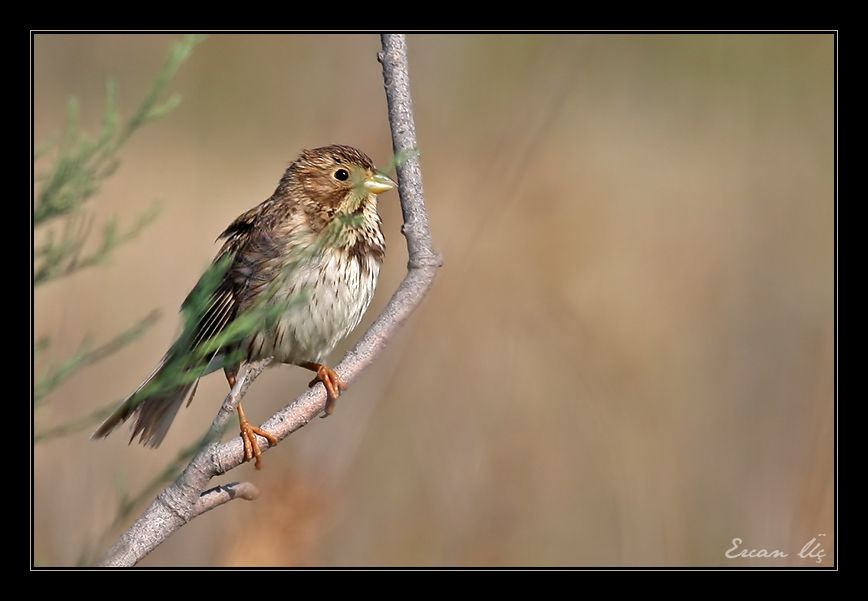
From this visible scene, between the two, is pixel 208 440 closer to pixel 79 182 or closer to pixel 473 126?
pixel 79 182

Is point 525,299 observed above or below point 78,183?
below

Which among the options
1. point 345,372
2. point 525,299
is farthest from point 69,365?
point 525,299

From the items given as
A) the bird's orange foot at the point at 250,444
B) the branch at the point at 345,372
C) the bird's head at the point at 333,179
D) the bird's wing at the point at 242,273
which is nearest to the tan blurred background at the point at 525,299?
the bird's head at the point at 333,179

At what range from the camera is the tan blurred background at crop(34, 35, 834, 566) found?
5520 mm

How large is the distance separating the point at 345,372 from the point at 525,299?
3.90 meters

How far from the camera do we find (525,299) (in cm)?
667

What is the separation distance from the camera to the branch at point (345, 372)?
262 cm

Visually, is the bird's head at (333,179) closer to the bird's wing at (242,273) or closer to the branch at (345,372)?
the bird's wing at (242,273)

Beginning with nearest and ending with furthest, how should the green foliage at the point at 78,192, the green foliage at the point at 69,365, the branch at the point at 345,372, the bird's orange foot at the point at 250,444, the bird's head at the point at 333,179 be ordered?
the green foliage at the point at 69,365, the green foliage at the point at 78,192, the branch at the point at 345,372, the bird's orange foot at the point at 250,444, the bird's head at the point at 333,179

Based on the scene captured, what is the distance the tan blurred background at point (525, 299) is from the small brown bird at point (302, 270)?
2.52 ft

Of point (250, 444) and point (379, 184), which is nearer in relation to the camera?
point (250, 444)

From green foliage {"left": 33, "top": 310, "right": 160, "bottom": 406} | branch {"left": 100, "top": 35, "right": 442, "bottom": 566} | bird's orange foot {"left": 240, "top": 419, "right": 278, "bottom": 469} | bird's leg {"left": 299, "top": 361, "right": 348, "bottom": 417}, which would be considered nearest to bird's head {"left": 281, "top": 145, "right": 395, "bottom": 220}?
bird's leg {"left": 299, "top": 361, "right": 348, "bottom": 417}

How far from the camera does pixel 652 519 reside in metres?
5.79

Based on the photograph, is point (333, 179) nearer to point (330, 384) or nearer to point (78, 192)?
point (330, 384)
